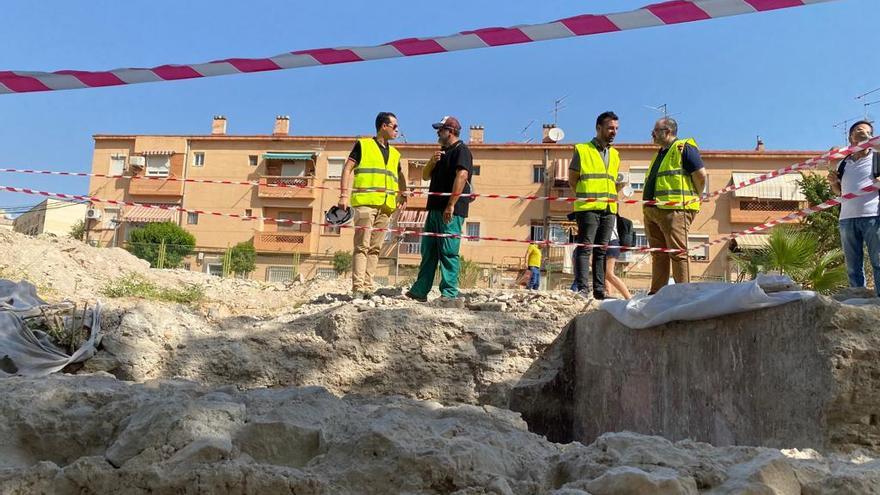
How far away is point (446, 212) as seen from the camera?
6.09m

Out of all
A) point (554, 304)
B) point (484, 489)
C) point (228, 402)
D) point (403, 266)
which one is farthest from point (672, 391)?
point (403, 266)

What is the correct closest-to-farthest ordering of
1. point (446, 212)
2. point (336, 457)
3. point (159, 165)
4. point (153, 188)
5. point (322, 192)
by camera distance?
point (336, 457) → point (446, 212) → point (322, 192) → point (153, 188) → point (159, 165)

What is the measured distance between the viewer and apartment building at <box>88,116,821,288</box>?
3322cm

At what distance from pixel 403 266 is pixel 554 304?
1100 inches

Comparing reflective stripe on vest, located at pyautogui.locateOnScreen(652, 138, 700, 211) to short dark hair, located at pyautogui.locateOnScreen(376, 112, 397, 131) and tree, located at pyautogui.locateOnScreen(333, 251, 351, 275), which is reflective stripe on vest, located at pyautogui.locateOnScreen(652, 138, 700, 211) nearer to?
short dark hair, located at pyautogui.locateOnScreen(376, 112, 397, 131)

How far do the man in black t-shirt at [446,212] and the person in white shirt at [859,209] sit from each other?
314cm

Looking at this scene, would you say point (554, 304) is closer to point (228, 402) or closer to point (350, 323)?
point (350, 323)

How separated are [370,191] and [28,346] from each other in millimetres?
3272

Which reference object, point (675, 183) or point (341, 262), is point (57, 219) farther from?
point (675, 183)

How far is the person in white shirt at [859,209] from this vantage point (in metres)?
5.34

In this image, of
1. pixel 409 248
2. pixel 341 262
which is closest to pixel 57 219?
pixel 341 262

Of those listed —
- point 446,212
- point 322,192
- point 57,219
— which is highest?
point 322,192

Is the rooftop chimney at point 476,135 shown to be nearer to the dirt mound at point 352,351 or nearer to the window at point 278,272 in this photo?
the window at point 278,272

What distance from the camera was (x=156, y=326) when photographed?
5102mm
